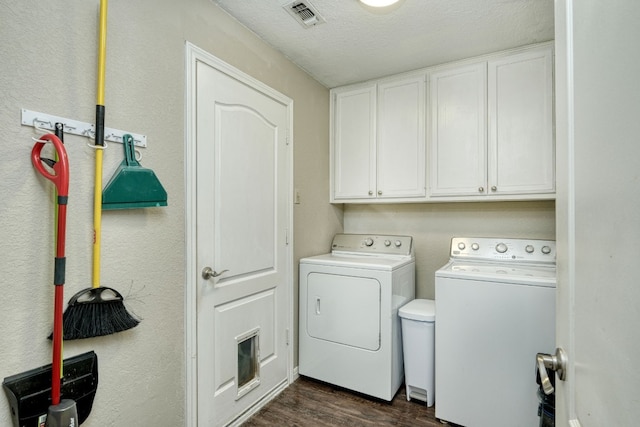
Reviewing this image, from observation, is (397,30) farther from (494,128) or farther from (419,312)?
(419,312)

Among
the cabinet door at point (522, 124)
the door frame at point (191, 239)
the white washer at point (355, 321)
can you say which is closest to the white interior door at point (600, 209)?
the white washer at point (355, 321)

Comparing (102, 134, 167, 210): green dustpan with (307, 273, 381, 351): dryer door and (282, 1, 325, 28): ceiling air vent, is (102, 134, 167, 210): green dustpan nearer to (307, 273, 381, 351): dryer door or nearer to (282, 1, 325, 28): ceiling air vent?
(282, 1, 325, 28): ceiling air vent

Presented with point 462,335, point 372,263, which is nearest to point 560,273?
point 462,335

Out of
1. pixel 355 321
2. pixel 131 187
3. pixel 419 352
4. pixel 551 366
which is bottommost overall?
pixel 419 352

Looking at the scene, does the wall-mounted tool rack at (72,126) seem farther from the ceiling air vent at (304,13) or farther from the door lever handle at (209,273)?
the ceiling air vent at (304,13)

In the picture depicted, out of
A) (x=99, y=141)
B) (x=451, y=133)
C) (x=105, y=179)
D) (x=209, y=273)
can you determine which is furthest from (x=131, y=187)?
(x=451, y=133)

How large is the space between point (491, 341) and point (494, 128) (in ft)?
4.68

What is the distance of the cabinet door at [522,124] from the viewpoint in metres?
2.04

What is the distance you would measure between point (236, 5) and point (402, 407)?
→ 2.68 m

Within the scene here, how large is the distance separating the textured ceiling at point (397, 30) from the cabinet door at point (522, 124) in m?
0.15

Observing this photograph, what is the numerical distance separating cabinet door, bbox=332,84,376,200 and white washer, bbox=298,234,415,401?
2.21 ft

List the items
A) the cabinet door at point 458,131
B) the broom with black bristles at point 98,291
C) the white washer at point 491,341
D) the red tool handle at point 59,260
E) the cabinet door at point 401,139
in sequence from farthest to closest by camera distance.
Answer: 1. the cabinet door at point 401,139
2. the cabinet door at point 458,131
3. the white washer at point 491,341
4. the broom with black bristles at point 98,291
5. the red tool handle at point 59,260

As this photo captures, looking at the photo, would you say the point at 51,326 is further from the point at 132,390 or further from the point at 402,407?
the point at 402,407

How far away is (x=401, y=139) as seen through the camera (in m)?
2.52
